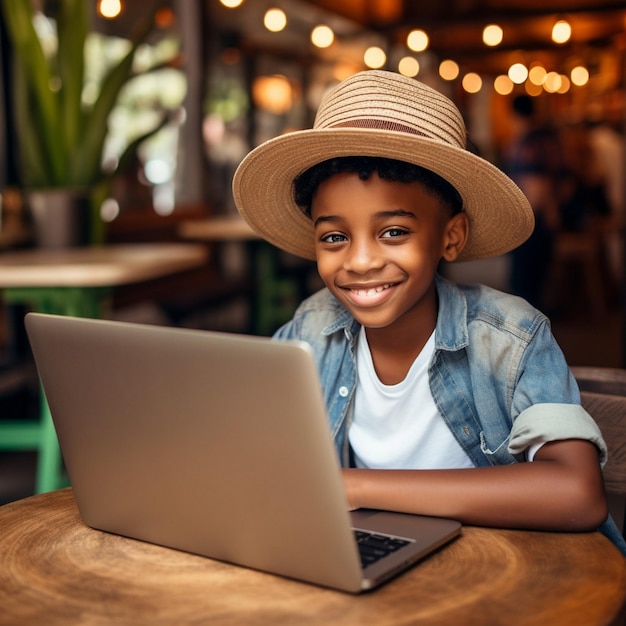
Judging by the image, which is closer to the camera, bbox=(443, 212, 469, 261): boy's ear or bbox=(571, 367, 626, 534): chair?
bbox=(571, 367, 626, 534): chair

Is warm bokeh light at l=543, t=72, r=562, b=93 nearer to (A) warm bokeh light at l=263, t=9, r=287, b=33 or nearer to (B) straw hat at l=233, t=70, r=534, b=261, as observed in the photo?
(A) warm bokeh light at l=263, t=9, r=287, b=33

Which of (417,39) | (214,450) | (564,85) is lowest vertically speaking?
(214,450)

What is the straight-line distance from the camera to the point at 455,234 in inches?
55.8

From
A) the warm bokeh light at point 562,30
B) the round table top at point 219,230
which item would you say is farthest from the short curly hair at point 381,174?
the warm bokeh light at point 562,30

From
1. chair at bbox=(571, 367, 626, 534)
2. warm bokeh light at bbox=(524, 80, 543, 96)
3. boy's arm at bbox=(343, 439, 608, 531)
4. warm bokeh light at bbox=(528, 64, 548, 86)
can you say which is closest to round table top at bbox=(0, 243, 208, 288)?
chair at bbox=(571, 367, 626, 534)

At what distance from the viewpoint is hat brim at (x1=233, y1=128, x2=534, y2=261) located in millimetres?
1229

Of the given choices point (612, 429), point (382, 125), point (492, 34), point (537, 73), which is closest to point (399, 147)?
point (382, 125)

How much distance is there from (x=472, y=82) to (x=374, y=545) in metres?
12.0

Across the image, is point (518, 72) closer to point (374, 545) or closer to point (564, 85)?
point (564, 85)

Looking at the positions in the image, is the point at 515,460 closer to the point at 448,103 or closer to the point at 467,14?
the point at 448,103

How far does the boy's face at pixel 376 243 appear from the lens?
4.18 ft

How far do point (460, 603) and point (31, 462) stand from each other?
3111mm

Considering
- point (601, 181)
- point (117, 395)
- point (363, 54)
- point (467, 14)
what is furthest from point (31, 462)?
point (363, 54)

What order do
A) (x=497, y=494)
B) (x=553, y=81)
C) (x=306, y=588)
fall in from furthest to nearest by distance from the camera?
1. (x=553, y=81)
2. (x=497, y=494)
3. (x=306, y=588)
